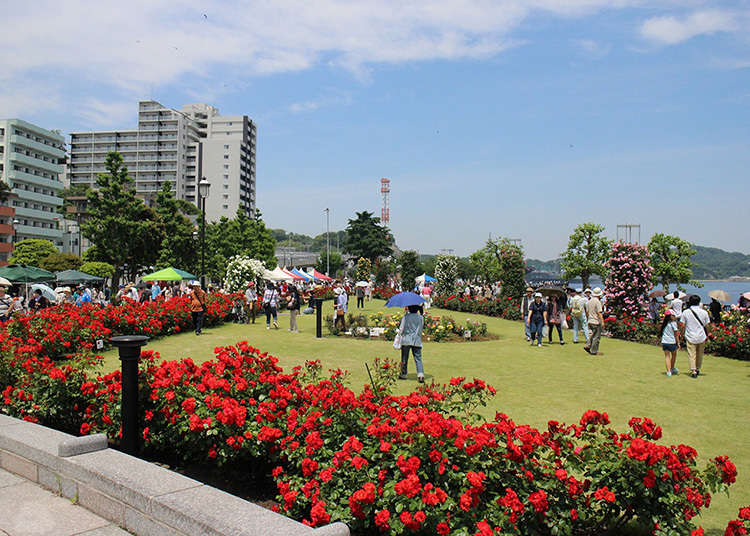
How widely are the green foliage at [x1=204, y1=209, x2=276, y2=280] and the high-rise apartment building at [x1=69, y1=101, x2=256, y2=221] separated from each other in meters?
51.0

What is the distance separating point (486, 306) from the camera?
28.5m

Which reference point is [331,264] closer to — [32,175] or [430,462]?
[32,175]

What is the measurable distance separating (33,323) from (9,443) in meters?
7.72

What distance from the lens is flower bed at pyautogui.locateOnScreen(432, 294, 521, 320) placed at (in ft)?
86.5

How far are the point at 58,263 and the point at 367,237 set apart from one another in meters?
44.3

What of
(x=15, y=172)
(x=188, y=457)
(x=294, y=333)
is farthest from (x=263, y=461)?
(x=15, y=172)

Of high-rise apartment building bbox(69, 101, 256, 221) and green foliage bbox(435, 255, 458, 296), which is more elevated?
high-rise apartment building bbox(69, 101, 256, 221)

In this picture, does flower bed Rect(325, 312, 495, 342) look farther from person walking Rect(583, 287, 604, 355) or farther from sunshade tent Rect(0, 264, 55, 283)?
sunshade tent Rect(0, 264, 55, 283)

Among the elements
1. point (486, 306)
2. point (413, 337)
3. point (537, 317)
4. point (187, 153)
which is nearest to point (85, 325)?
point (413, 337)

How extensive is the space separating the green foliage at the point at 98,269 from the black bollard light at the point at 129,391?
40.4 meters

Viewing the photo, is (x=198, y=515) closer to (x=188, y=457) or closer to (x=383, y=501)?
(x=383, y=501)

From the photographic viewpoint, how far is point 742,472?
5.55m

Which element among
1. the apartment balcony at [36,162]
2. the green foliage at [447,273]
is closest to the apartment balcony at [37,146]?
the apartment balcony at [36,162]

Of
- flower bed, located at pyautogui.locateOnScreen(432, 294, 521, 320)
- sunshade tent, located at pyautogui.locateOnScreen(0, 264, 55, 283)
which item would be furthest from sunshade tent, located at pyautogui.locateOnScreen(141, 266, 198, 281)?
flower bed, located at pyautogui.locateOnScreen(432, 294, 521, 320)
